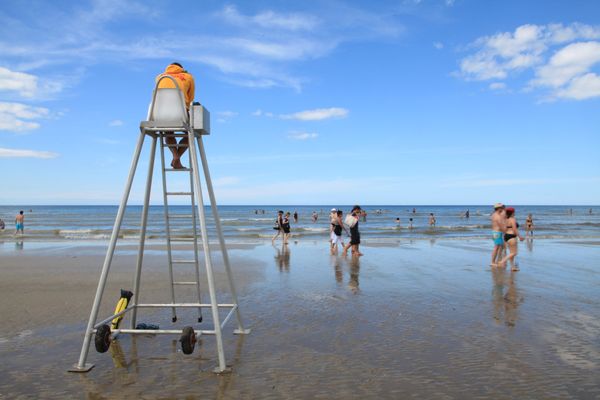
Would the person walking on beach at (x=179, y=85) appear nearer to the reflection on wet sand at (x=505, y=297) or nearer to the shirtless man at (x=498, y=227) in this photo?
the reflection on wet sand at (x=505, y=297)

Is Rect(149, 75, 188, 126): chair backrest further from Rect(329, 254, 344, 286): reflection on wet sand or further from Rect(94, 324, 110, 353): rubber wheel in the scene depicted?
Rect(329, 254, 344, 286): reflection on wet sand

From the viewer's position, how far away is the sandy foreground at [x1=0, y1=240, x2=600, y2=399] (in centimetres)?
418

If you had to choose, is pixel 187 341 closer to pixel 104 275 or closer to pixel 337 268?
pixel 104 275

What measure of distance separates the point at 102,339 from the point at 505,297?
6916 mm

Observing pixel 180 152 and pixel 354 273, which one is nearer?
pixel 180 152

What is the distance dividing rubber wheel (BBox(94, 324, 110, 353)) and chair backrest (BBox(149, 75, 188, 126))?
2.31 meters

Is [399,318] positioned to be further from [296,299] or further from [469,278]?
[469,278]

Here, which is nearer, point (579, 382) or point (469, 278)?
point (579, 382)

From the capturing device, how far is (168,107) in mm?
4801

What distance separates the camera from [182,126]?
472 cm

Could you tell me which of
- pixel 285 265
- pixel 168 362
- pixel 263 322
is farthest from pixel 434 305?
pixel 285 265

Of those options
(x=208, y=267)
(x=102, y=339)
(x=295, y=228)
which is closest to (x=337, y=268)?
(x=208, y=267)

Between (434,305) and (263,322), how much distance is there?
3053 mm

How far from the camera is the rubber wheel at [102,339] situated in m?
4.60
